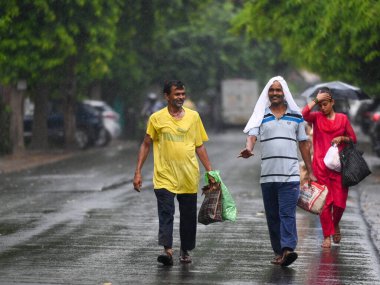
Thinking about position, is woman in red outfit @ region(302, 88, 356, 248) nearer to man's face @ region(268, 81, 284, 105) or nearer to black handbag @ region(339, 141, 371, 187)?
black handbag @ region(339, 141, 371, 187)

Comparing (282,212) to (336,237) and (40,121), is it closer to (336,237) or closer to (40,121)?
(336,237)

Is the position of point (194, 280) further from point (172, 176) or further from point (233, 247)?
point (233, 247)

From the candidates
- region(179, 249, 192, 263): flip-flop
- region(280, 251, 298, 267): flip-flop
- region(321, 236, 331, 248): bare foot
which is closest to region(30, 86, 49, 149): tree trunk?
region(321, 236, 331, 248): bare foot

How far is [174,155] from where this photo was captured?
10.0m

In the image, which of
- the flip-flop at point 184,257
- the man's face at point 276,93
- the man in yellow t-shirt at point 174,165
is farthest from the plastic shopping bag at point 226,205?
the man's face at point 276,93

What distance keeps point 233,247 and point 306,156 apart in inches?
58.4

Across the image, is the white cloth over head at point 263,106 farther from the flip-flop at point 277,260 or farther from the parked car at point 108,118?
the parked car at point 108,118

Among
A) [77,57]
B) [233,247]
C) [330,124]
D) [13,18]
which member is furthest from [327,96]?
[77,57]

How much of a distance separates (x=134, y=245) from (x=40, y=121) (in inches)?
852

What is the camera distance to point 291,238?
32.3 ft

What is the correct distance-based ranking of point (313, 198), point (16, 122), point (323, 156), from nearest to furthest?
point (313, 198) → point (323, 156) → point (16, 122)

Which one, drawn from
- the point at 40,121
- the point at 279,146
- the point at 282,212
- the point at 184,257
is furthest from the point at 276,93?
the point at 40,121

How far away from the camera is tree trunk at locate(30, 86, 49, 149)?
3241cm

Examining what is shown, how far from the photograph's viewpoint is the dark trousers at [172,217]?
Answer: 997 centimetres
